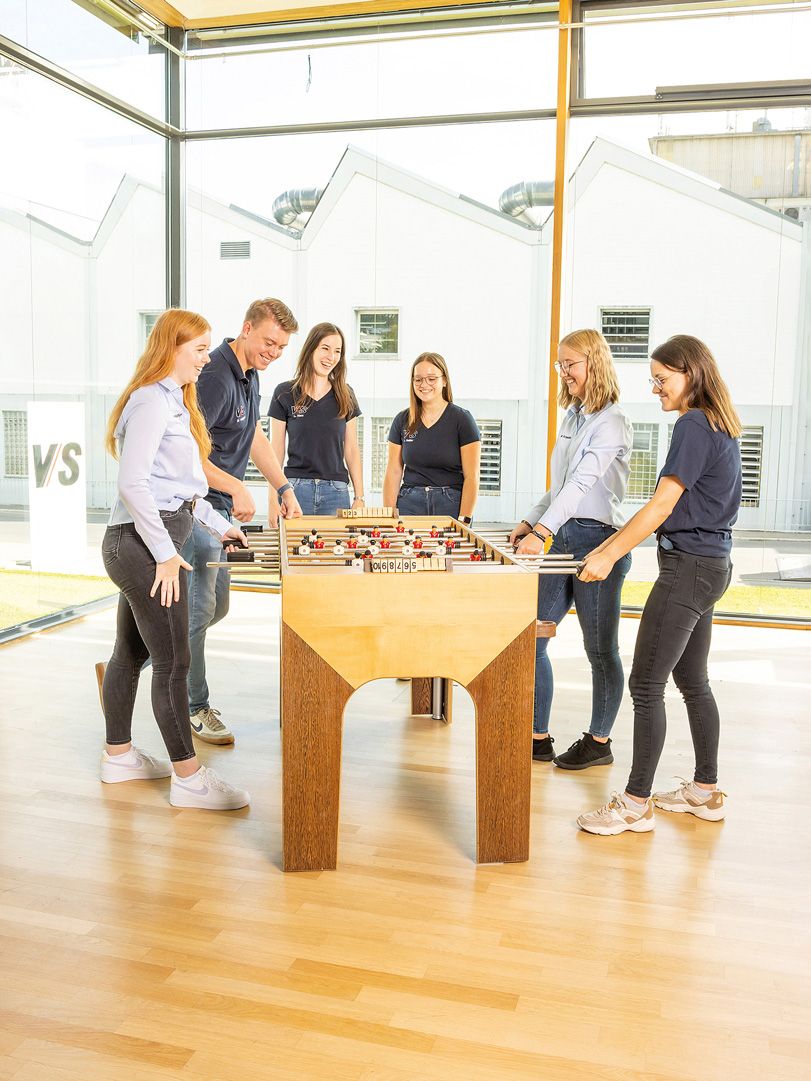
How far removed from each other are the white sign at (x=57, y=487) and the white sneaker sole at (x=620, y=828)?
11.9 ft

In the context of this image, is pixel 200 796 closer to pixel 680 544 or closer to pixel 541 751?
pixel 541 751

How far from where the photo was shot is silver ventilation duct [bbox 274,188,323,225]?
6328mm

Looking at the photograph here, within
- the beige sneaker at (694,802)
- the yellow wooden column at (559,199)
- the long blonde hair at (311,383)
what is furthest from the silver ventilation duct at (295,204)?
the beige sneaker at (694,802)

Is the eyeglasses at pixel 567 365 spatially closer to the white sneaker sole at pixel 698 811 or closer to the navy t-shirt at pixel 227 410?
the navy t-shirt at pixel 227 410

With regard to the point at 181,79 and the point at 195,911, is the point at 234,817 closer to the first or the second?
the point at 195,911

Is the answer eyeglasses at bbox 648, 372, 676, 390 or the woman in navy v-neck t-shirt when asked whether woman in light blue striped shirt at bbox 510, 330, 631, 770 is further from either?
the woman in navy v-neck t-shirt

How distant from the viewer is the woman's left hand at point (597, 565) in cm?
296

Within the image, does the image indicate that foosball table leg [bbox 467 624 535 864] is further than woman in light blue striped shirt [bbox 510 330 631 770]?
No

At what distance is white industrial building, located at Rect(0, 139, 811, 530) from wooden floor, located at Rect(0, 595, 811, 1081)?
2.58 m

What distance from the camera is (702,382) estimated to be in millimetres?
2803

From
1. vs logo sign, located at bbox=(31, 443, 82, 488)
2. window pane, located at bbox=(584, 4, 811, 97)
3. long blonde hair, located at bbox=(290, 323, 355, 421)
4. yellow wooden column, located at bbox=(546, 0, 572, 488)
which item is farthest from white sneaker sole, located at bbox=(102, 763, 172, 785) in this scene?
window pane, located at bbox=(584, 4, 811, 97)

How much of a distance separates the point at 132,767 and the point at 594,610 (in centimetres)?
167

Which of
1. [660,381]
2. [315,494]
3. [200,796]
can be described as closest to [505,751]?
[200,796]

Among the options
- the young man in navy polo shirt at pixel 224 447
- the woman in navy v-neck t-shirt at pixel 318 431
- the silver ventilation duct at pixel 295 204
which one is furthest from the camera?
the silver ventilation duct at pixel 295 204
